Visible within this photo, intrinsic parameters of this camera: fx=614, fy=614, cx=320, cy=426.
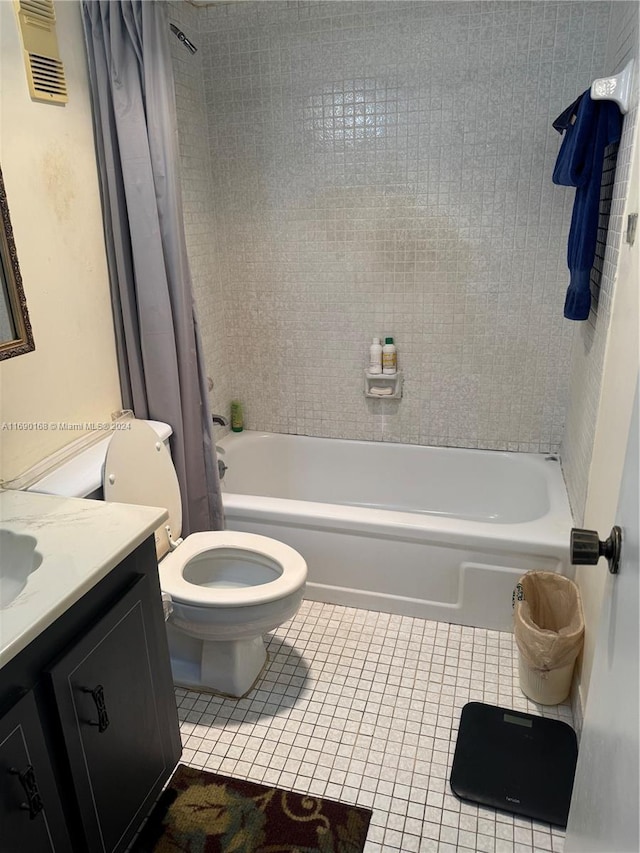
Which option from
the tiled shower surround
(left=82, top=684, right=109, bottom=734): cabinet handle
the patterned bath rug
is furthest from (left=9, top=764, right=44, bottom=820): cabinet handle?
the tiled shower surround

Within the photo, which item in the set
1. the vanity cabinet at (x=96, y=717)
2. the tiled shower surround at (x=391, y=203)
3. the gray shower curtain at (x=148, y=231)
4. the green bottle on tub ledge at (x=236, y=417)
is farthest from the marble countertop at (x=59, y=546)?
the green bottle on tub ledge at (x=236, y=417)

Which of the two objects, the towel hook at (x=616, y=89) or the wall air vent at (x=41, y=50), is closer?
the wall air vent at (x=41, y=50)

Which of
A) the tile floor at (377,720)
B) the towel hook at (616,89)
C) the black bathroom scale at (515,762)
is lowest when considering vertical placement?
the tile floor at (377,720)

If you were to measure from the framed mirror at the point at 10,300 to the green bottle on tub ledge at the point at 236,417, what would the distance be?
1.42 m

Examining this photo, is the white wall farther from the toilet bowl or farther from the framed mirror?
the toilet bowl

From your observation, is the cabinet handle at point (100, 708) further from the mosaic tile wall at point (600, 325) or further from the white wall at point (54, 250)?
the mosaic tile wall at point (600, 325)

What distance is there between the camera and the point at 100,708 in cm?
127

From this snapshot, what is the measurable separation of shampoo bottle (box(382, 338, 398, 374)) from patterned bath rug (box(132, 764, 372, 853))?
1.71 meters

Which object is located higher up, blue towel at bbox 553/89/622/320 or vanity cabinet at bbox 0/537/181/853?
blue towel at bbox 553/89/622/320

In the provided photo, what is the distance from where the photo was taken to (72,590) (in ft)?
3.85

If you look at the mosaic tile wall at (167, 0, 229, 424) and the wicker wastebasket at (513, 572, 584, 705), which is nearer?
the wicker wastebasket at (513, 572, 584, 705)

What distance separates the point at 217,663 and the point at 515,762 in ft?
3.11

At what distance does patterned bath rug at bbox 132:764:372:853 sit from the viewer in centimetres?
155

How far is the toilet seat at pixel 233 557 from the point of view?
180 centimetres
